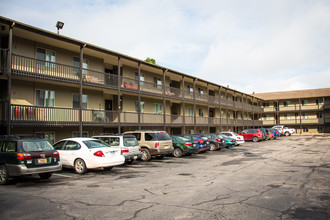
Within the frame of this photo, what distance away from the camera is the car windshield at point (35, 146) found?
9.11 metres

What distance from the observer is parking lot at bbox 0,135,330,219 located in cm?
A: 560

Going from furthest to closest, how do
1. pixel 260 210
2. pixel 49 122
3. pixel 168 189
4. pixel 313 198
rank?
pixel 49 122 < pixel 168 189 < pixel 313 198 < pixel 260 210

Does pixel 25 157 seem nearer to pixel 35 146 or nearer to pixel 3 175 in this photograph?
pixel 35 146

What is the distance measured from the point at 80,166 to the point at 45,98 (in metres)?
8.91

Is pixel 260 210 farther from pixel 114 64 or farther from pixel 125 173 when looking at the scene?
pixel 114 64

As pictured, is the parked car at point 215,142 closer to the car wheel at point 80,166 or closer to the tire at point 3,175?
the car wheel at point 80,166

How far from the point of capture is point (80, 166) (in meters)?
11.0

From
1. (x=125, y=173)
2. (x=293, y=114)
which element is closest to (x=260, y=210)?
(x=125, y=173)

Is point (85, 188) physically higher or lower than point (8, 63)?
lower

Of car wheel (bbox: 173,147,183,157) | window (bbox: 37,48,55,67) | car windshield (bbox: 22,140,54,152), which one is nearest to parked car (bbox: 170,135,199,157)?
car wheel (bbox: 173,147,183,157)

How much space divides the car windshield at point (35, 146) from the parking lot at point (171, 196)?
1.10 metres

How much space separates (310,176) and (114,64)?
62.2 feet

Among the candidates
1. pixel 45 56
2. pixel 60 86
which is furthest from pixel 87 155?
pixel 45 56

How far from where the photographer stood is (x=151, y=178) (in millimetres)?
9922
